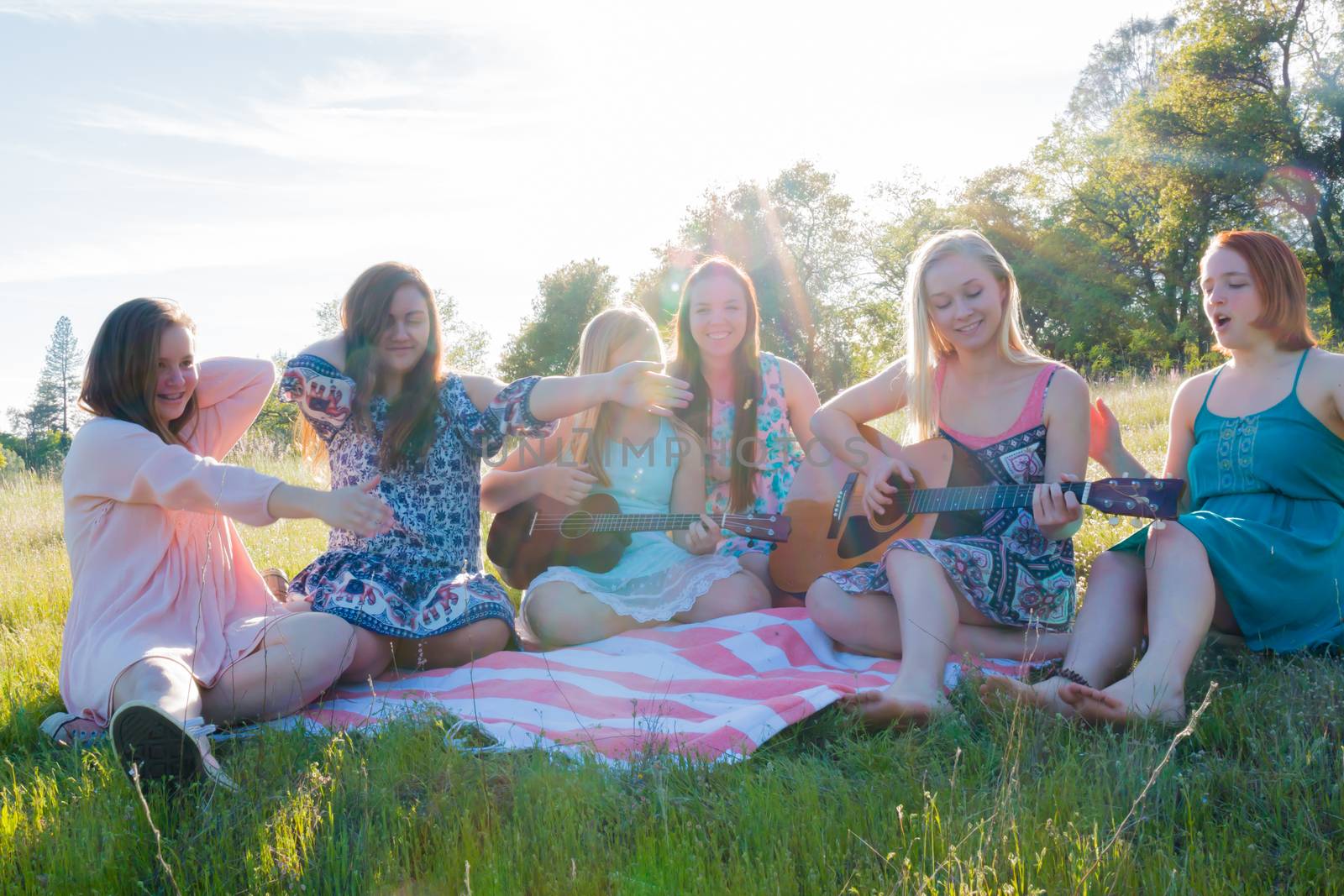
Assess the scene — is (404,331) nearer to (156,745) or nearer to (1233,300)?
(156,745)

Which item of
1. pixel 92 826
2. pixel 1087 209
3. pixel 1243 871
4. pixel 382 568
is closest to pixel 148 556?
pixel 382 568

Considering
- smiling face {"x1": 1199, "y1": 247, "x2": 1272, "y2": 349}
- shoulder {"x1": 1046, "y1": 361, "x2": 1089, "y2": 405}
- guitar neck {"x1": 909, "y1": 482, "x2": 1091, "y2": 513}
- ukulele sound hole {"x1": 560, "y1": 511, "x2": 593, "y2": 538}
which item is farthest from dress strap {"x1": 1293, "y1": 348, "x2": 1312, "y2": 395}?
ukulele sound hole {"x1": 560, "y1": 511, "x2": 593, "y2": 538}

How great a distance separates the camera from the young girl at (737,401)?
4473 millimetres

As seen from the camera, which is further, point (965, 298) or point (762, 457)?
point (762, 457)

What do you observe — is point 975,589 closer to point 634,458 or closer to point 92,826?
point 634,458

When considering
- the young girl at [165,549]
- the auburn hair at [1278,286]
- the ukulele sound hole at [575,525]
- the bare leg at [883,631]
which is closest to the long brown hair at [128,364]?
the young girl at [165,549]

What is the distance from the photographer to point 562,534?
433 cm

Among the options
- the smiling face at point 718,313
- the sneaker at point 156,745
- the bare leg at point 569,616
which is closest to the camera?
the sneaker at point 156,745

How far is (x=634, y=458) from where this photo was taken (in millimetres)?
4449

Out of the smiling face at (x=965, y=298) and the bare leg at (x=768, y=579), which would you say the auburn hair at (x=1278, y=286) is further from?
the bare leg at (x=768, y=579)

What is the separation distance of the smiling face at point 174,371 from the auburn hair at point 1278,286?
3.43m

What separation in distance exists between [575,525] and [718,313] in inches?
46.3

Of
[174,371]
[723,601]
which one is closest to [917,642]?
[723,601]

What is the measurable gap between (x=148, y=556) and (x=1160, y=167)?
23.6 meters
